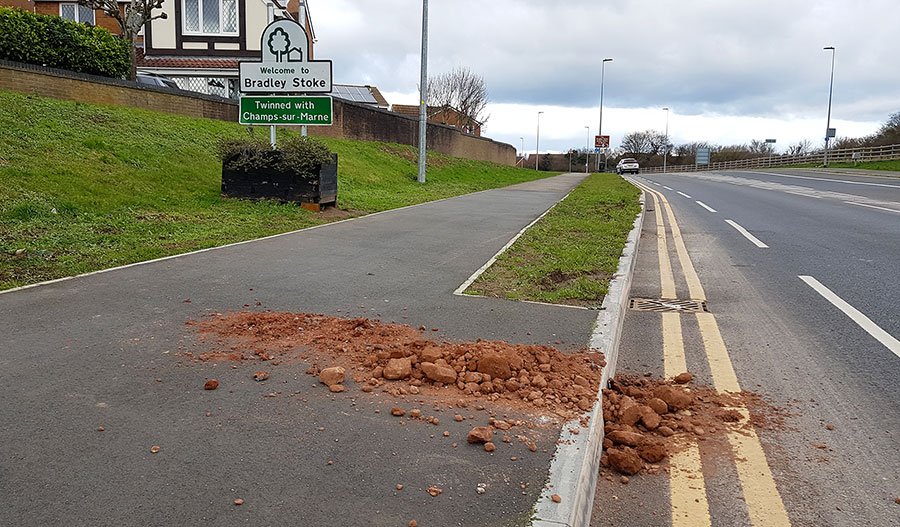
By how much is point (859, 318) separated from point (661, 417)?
3.33 m

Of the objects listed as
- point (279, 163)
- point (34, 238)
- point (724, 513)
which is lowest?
point (724, 513)

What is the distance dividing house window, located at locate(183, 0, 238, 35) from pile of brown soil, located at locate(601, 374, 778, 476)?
31351 mm

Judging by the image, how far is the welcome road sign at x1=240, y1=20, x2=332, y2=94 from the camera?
13703mm

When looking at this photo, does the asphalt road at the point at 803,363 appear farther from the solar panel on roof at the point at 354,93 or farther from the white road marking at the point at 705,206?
the solar panel on roof at the point at 354,93

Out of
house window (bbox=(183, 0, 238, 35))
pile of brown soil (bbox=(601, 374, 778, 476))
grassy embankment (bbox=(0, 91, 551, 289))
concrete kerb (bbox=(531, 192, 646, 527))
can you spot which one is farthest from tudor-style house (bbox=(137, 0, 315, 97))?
concrete kerb (bbox=(531, 192, 646, 527))

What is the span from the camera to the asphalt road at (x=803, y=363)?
123 inches

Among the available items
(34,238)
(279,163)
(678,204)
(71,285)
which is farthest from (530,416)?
(678,204)

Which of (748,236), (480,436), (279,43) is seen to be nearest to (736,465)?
(480,436)

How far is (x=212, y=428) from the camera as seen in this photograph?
11.3ft

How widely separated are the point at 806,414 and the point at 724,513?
1.42 metres

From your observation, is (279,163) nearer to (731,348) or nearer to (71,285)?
(71,285)

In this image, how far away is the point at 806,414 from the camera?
13.4ft

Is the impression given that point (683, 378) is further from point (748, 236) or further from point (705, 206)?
point (705, 206)

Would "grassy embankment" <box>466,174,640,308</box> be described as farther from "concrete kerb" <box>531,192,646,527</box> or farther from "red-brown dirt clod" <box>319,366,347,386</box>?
"red-brown dirt clod" <box>319,366,347,386</box>
